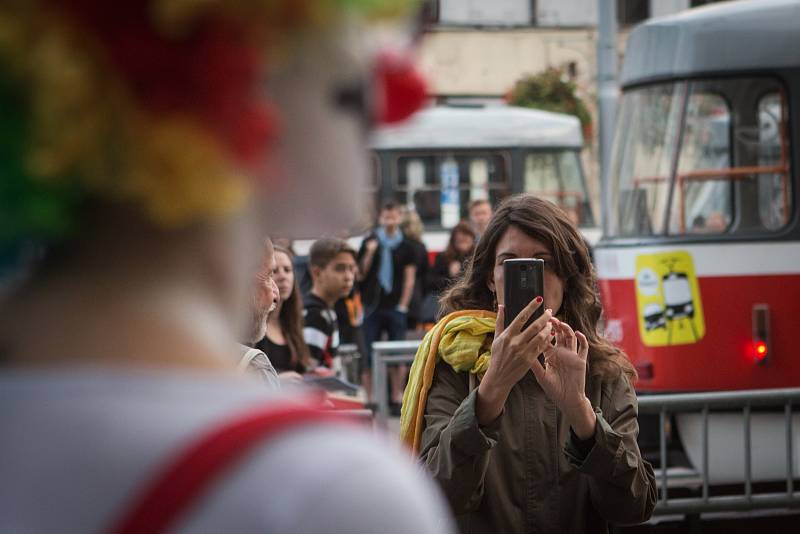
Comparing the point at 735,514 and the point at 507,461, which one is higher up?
the point at 507,461

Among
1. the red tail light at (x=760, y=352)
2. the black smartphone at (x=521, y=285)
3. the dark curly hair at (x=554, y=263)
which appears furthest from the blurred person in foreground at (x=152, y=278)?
the red tail light at (x=760, y=352)

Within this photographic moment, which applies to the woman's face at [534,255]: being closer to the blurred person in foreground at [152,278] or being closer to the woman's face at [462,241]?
the blurred person in foreground at [152,278]

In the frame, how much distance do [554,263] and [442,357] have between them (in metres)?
0.42

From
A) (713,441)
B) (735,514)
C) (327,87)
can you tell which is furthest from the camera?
→ (713,441)

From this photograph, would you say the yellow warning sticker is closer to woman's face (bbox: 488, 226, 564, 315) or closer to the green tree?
woman's face (bbox: 488, 226, 564, 315)

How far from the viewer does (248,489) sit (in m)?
0.92

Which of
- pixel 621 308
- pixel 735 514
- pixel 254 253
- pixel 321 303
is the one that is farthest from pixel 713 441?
pixel 254 253

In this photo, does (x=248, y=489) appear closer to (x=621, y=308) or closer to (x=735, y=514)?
(x=735, y=514)

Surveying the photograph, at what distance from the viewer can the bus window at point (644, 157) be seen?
9.21 m

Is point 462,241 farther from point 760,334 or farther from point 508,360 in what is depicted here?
point 508,360

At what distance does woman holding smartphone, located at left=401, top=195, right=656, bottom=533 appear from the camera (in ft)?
10.2

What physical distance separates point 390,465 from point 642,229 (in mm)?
8484

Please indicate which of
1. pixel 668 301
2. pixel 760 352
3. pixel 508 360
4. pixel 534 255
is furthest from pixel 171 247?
pixel 668 301

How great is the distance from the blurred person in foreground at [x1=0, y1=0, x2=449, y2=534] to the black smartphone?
2.29 metres
